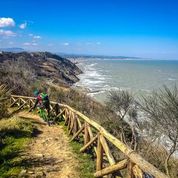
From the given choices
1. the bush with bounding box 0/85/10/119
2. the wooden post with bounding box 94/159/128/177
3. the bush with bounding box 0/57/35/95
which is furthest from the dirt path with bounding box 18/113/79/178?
the bush with bounding box 0/57/35/95

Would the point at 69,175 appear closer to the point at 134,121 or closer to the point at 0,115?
the point at 0,115

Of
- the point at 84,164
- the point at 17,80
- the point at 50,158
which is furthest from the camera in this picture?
the point at 17,80

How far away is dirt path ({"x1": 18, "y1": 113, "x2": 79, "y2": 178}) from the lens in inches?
310

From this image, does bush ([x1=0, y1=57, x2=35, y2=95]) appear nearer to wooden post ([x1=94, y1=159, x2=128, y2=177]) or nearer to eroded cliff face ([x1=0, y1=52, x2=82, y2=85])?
eroded cliff face ([x1=0, y1=52, x2=82, y2=85])

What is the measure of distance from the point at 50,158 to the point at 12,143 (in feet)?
7.73

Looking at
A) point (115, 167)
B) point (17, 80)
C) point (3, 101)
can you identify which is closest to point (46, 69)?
point (17, 80)

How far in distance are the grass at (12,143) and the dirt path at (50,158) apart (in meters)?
0.27

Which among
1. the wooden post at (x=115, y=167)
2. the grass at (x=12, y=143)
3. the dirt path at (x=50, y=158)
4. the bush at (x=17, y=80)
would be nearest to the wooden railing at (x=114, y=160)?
the wooden post at (x=115, y=167)

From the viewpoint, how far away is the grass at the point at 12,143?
8031 millimetres

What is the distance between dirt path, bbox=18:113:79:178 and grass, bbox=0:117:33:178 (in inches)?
10.5

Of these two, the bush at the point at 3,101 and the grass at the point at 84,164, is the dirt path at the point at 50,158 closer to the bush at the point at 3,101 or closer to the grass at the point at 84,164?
the grass at the point at 84,164

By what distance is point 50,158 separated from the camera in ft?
30.4

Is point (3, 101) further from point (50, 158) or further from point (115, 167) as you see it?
point (115, 167)

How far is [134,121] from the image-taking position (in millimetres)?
33438
